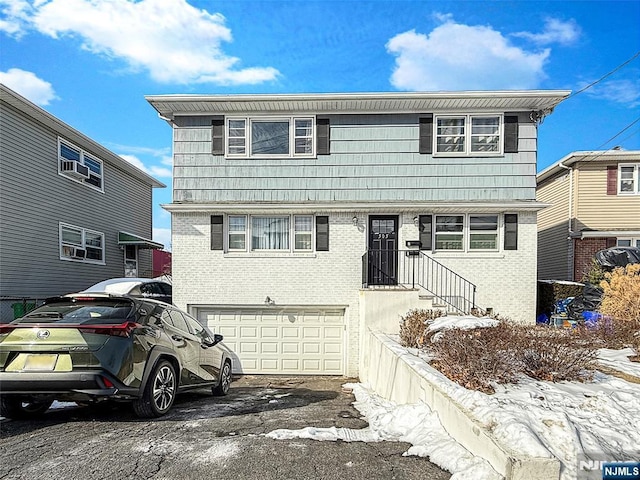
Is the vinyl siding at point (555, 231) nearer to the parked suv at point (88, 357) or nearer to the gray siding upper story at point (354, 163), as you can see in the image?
the gray siding upper story at point (354, 163)

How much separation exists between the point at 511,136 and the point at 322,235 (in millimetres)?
5572

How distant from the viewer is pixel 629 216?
14570 mm

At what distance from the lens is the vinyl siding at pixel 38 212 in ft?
36.3

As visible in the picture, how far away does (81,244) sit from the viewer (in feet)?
46.1

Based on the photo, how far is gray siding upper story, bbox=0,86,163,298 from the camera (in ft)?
36.2

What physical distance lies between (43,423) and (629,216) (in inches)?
697

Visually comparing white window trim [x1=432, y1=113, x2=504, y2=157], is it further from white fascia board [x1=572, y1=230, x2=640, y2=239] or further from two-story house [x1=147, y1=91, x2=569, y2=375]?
white fascia board [x1=572, y1=230, x2=640, y2=239]

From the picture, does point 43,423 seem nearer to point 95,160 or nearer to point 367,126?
point 367,126

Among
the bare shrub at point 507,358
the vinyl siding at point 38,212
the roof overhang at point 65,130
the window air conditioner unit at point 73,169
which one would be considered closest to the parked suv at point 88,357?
the bare shrub at point 507,358

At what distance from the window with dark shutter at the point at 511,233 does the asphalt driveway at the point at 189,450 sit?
7225 mm

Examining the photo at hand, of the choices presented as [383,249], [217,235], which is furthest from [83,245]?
[383,249]

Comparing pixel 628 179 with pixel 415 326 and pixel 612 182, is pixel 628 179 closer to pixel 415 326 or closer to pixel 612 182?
pixel 612 182

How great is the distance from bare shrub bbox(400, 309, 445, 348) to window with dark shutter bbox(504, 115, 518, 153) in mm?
4750

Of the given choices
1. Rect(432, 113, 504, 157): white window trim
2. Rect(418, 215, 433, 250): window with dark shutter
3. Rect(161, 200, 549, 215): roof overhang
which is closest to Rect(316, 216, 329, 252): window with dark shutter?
Rect(161, 200, 549, 215): roof overhang
